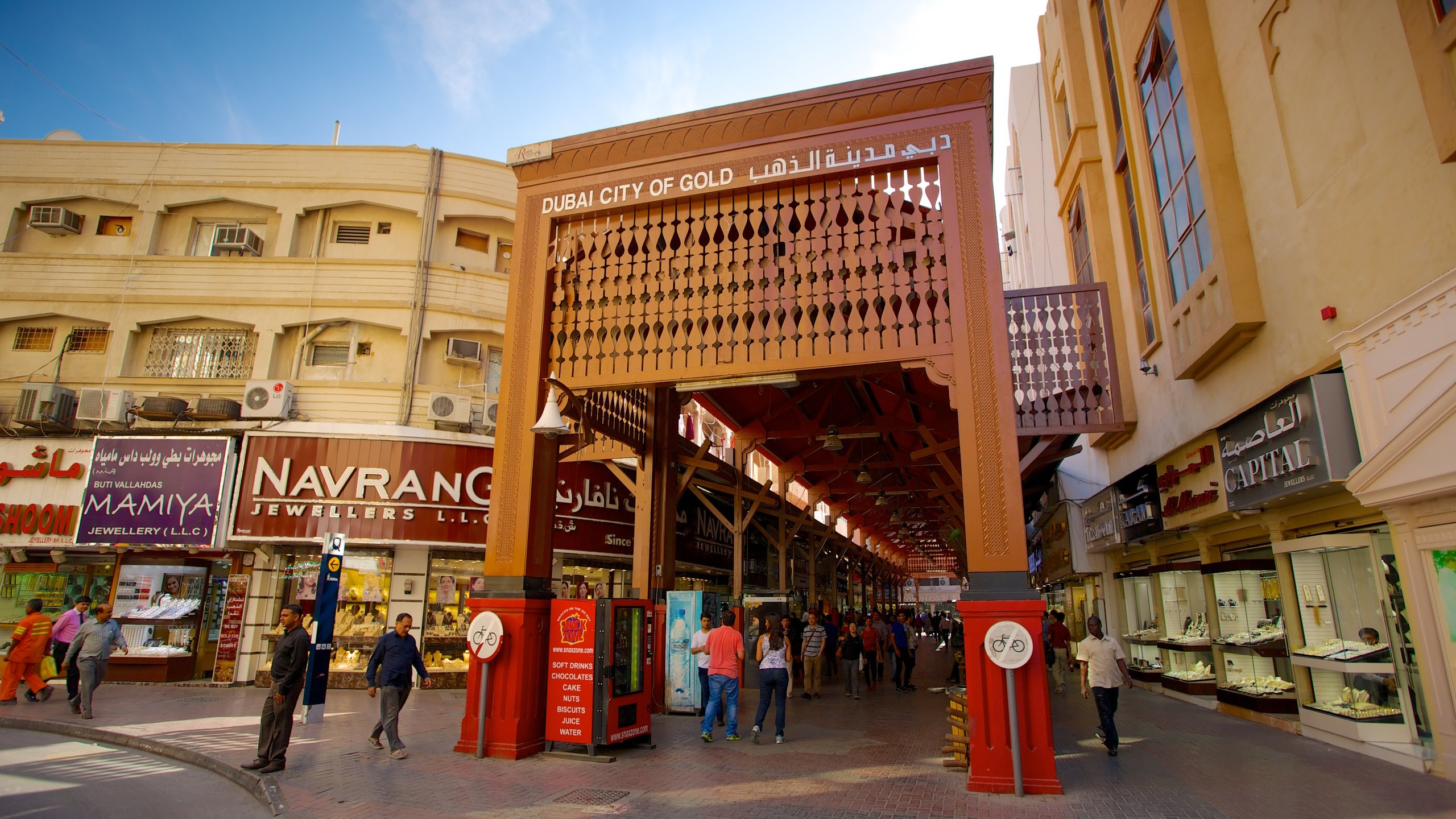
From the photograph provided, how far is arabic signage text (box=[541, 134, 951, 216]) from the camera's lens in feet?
28.7

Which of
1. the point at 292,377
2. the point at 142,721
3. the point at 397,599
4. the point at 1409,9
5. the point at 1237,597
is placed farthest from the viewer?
the point at 292,377

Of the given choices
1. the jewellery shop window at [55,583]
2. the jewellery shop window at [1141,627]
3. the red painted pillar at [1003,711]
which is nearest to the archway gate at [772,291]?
the red painted pillar at [1003,711]

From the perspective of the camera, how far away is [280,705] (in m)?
7.70

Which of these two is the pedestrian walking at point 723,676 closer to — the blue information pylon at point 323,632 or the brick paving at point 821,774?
the brick paving at point 821,774

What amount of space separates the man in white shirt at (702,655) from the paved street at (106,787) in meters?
5.33

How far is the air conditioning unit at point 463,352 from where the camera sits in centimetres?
1677

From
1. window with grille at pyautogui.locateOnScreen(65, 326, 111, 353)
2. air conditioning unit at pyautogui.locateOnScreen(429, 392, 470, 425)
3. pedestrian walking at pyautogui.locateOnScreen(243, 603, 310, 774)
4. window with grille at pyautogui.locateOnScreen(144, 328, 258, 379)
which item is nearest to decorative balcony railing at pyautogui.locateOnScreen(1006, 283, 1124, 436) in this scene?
pedestrian walking at pyautogui.locateOnScreen(243, 603, 310, 774)

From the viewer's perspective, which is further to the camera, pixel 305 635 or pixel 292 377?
pixel 292 377

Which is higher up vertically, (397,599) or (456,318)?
(456,318)

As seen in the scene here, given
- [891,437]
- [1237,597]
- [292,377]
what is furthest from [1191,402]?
[292,377]

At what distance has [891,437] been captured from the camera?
65.9 feet

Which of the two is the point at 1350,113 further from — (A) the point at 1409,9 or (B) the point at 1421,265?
(B) the point at 1421,265

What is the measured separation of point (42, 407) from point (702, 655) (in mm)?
14888

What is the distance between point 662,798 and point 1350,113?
951cm
